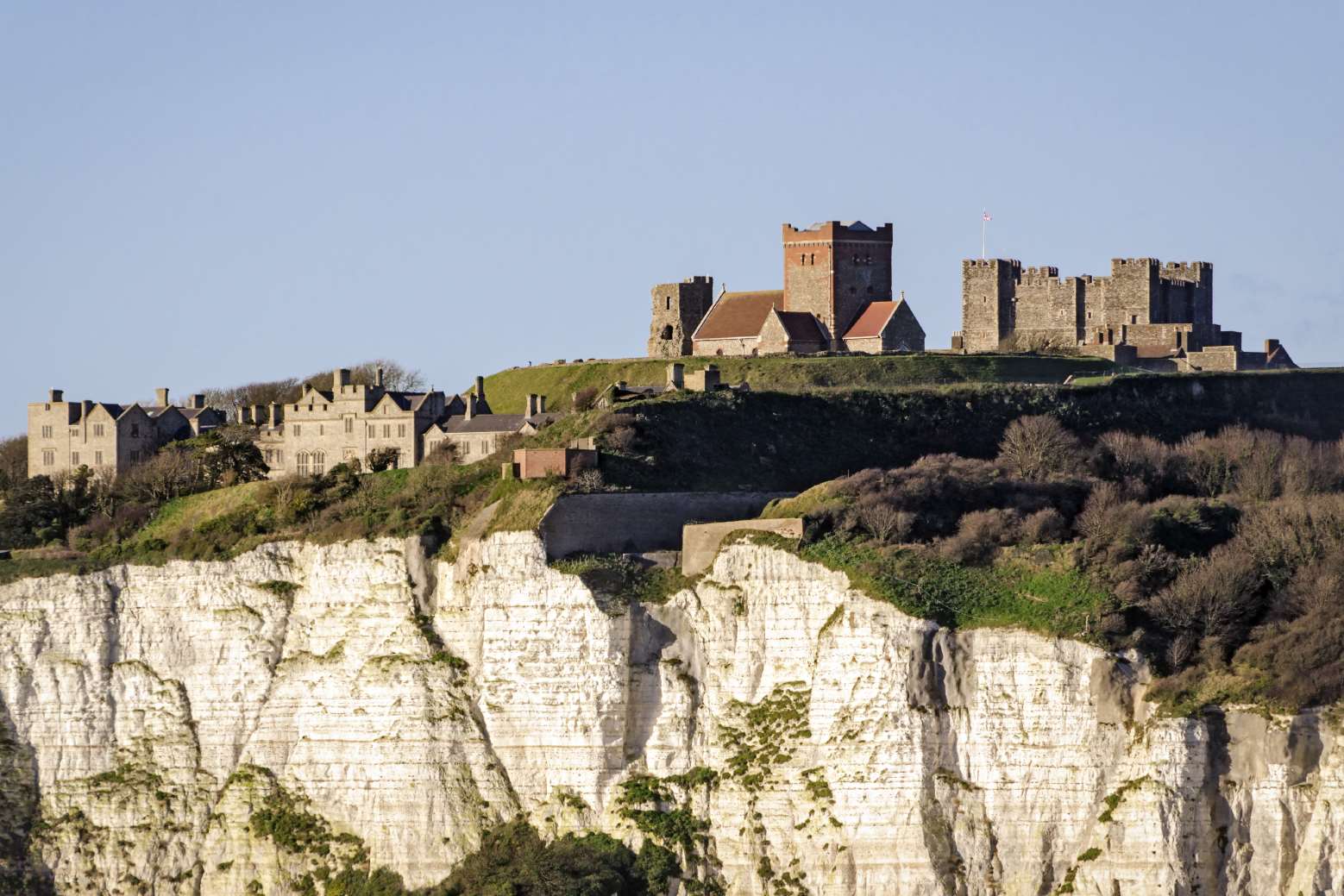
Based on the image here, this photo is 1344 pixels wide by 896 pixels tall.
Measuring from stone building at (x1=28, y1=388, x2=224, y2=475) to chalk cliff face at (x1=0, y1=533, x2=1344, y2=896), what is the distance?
40.6ft

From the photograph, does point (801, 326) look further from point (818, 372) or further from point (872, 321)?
point (818, 372)

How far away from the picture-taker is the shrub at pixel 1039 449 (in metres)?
88.4

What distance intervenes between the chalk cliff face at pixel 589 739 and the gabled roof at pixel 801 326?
2772 cm

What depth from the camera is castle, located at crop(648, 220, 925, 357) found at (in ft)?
351

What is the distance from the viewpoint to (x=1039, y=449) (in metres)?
90.5

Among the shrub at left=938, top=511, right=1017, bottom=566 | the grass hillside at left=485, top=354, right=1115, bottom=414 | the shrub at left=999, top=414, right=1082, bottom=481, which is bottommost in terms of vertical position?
the shrub at left=938, top=511, right=1017, bottom=566

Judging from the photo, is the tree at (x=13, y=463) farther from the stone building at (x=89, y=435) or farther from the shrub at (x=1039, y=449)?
the shrub at (x=1039, y=449)

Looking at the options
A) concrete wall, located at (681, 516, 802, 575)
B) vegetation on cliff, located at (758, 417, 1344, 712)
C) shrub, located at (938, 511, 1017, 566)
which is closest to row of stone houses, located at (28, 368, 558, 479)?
concrete wall, located at (681, 516, 802, 575)

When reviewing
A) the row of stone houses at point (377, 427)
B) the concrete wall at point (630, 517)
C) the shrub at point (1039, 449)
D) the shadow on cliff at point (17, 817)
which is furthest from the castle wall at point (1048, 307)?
the shadow on cliff at point (17, 817)

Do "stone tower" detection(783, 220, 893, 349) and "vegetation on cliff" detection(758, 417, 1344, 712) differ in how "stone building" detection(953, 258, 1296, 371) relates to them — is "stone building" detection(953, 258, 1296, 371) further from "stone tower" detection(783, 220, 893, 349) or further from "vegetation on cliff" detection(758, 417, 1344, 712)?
"vegetation on cliff" detection(758, 417, 1344, 712)

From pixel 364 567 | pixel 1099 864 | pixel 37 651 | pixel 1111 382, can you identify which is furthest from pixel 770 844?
pixel 1111 382

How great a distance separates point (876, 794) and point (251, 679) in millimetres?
19508

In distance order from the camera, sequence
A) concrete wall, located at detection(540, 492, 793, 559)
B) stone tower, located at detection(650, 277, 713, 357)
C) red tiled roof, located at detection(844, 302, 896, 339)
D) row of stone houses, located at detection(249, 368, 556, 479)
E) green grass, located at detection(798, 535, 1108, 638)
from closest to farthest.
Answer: green grass, located at detection(798, 535, 1108, 638) → concrete wall, located at detection(540, 492, 793, 559) → row of stone houses, located at detection(249, 368, 556, 479) → red tiled roof, located at detection(844, 302, 896, 339) → stone tower, located at detection(650, 277, 713, 357)

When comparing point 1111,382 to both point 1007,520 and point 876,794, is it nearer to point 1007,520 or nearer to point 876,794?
point 1007,520
